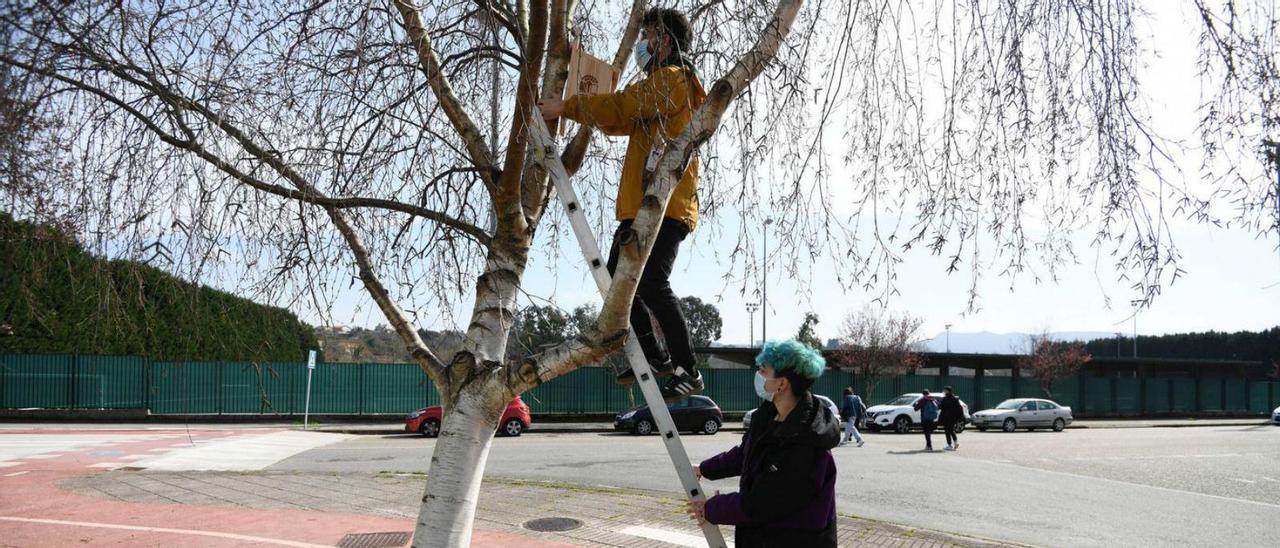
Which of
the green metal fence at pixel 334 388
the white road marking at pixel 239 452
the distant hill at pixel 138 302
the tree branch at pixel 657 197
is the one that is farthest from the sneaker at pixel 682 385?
the green metal fence at pixel 334 388

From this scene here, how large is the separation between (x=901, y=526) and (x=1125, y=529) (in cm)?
287

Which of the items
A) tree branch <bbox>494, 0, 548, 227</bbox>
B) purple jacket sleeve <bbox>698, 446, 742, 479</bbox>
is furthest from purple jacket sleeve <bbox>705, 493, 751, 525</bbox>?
tree branch <bbox>494, 0, 548, 227</bbox>

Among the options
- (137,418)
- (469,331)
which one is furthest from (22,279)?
(137,418)

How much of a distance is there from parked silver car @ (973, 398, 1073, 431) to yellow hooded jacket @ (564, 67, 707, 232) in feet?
108

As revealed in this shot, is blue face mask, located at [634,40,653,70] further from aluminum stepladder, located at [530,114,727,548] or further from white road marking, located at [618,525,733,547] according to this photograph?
white road marking, located at [618,525,733,547]

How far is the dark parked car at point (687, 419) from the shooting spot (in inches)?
1029

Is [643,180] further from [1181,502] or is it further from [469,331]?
[1181,502]

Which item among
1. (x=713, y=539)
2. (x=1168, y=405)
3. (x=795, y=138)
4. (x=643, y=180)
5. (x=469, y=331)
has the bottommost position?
(x=1168, y=405)

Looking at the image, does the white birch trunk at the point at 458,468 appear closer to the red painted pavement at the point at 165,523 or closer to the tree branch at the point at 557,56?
the tree branch at the point at 557,56

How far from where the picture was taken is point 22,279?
188 inches

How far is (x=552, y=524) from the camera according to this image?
9266mm

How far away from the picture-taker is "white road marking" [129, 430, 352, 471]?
49.2 feet

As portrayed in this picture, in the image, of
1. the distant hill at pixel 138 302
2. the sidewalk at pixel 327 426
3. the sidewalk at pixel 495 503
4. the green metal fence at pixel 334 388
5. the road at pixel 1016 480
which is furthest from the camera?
the green metal fence at pixel 334 388

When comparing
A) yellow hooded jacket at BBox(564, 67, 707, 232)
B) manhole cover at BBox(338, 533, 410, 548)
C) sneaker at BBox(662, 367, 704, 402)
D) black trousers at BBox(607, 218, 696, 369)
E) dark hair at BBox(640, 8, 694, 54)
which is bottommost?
manhole cover at BBox(338, 533, 410, 548)
